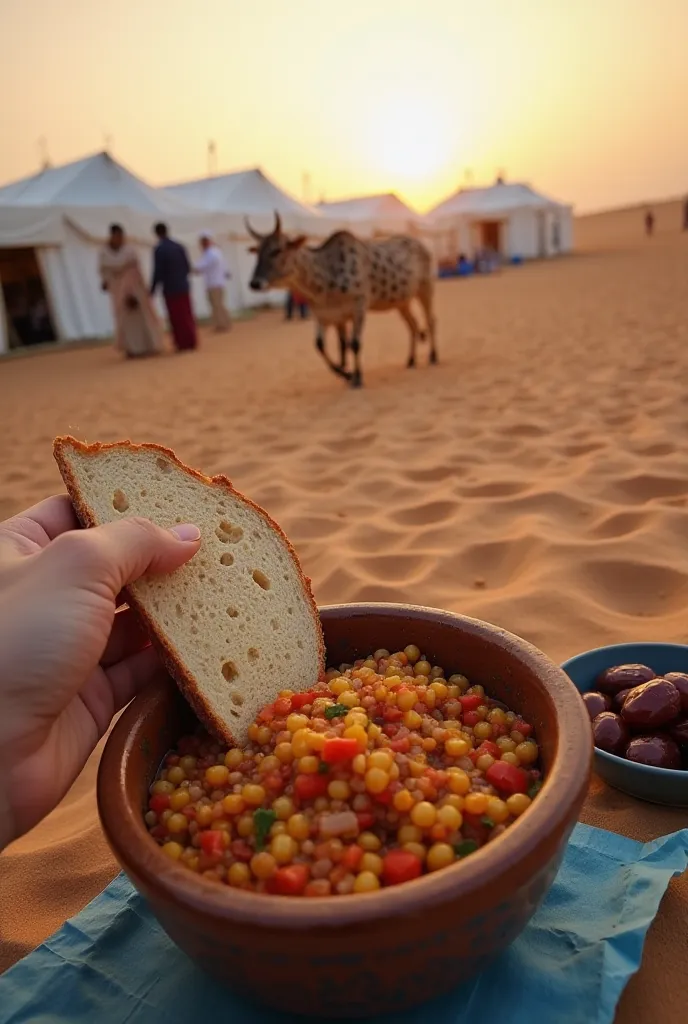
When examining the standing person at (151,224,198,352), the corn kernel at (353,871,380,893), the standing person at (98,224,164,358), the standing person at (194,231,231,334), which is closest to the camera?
the corn kernel at (353,871,380,893)

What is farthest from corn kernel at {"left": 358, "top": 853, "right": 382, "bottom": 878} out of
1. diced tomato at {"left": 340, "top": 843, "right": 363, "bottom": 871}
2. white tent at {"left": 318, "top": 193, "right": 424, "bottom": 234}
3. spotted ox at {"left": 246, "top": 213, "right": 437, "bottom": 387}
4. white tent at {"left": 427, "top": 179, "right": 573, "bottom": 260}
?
white tent at {"left": 427, "top": 179, "right": 573, "bottom": 260}

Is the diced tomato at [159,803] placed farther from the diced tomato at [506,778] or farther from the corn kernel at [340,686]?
the diced tomato at [506,778]

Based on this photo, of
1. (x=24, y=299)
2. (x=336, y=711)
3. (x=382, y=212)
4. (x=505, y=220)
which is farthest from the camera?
(x=505, y=220)

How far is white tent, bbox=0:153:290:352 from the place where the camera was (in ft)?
50.9

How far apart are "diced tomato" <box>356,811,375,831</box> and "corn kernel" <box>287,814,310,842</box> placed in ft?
0.26

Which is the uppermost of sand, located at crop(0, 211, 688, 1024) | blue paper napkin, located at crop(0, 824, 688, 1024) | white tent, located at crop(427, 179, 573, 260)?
white tent, located at crop(427, 179, 573, 260)

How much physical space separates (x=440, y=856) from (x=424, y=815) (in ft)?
0.19

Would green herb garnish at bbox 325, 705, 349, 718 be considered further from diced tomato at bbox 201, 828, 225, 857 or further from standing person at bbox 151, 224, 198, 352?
standing person at bbox 151, 224, 198, 352

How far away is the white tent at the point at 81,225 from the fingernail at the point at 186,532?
1557 centimetres

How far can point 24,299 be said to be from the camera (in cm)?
1975

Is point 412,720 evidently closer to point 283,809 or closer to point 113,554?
point 283,809

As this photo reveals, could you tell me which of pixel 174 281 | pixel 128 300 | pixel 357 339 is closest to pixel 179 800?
pixel 357 339

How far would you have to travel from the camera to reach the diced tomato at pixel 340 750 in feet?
3.78

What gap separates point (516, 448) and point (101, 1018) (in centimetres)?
359
